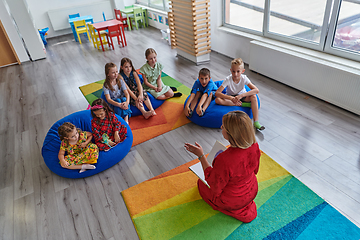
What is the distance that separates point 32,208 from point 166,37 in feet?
19.2

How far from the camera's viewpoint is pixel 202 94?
3.62m

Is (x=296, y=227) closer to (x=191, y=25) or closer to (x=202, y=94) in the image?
(x=202, y=94)

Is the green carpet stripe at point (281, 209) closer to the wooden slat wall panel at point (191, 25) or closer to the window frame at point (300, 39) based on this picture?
the window frame at point (300, 39)

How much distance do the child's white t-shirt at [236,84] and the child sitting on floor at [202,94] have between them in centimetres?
27

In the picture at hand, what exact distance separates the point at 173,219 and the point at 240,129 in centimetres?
120

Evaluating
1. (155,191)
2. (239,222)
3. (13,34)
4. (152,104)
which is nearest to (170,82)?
(152,104)

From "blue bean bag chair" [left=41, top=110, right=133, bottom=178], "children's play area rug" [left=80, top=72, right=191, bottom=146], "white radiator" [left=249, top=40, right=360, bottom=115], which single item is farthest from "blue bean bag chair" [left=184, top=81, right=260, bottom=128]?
"white radiator" [left=249, top=40, right=360, bottom=115]

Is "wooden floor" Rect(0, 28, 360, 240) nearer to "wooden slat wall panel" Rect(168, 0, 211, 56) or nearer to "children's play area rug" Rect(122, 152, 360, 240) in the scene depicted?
"children's play area rug" Rect(122, 152, 360, 240)

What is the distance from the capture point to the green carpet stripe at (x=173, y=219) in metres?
A: 2.19

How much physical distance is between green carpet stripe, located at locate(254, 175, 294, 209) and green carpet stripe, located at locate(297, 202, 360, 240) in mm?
406

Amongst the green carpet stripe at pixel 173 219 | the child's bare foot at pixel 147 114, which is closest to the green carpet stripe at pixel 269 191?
the green carpet stripe at pixel 173 219

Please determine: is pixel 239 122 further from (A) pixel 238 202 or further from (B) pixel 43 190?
(B) pixel 43 190

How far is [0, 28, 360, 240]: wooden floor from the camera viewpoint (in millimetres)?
2369

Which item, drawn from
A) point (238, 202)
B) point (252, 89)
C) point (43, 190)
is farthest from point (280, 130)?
point (43, 190)
